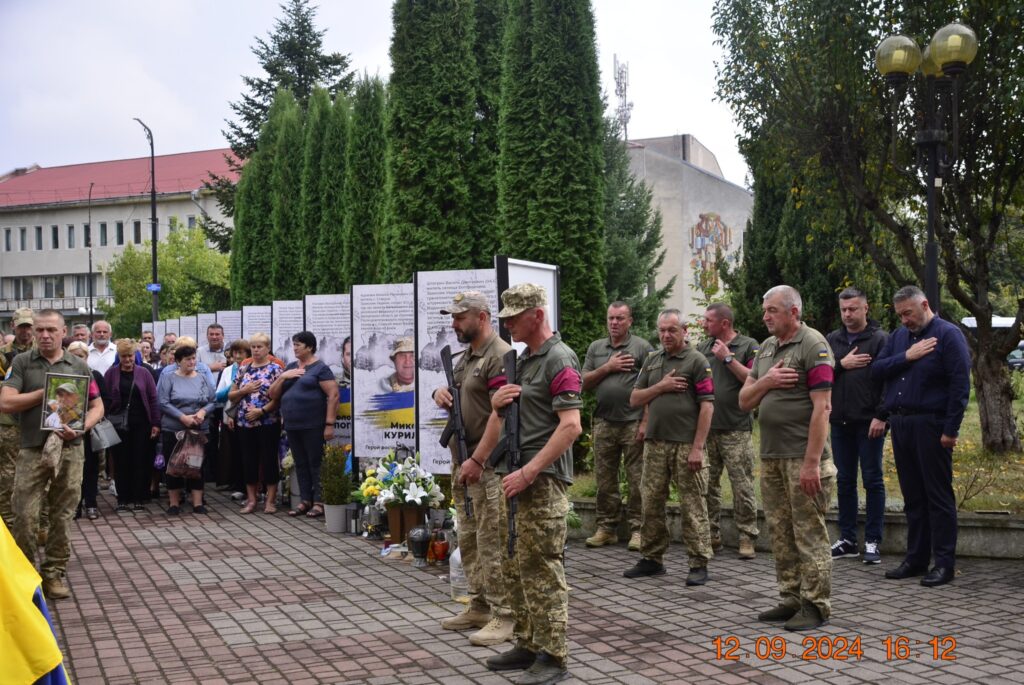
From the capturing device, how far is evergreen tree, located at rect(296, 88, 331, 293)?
79.9 feet

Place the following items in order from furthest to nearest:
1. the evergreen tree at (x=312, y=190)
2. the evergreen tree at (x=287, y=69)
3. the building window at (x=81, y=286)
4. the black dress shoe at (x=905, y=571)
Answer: the building window at (x=81, y=286), the evergreen tree at (x=287, y=69), the evergreen tree at (x=312, y=190), the black dress shoe at (x=905, y=571)

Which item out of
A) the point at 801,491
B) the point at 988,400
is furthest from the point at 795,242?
the point at 801,491

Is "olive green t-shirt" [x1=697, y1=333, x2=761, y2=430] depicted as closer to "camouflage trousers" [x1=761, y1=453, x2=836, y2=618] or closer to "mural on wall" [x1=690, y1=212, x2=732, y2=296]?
"camouflage trousers" [x1=761, y1=453, x2=836, y2=618]

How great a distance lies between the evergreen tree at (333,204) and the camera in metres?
23.4

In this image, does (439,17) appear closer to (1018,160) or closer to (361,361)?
(361,361)

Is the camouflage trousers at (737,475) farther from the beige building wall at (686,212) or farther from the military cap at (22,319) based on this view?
the beige building wall at (686,212)

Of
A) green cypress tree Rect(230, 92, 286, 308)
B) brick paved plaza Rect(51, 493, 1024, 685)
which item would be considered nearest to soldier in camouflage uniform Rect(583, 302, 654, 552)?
brick paved plaza Rect(51, 493, 1024, 685)

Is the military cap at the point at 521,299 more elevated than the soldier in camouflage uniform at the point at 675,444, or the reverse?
the military cap at the point at 521,299

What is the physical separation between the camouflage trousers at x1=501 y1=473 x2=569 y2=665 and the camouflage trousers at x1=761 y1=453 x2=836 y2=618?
188 cm

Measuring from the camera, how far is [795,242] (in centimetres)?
2411

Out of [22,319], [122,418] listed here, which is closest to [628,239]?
[122,418]

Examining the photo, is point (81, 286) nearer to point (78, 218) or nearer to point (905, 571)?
point (78, 218)

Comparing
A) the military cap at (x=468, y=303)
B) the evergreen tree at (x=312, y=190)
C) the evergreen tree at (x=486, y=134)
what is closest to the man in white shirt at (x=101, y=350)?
the evergreen tree at (x=486, y=134)

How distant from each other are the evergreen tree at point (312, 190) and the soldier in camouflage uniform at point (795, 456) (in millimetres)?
17916
